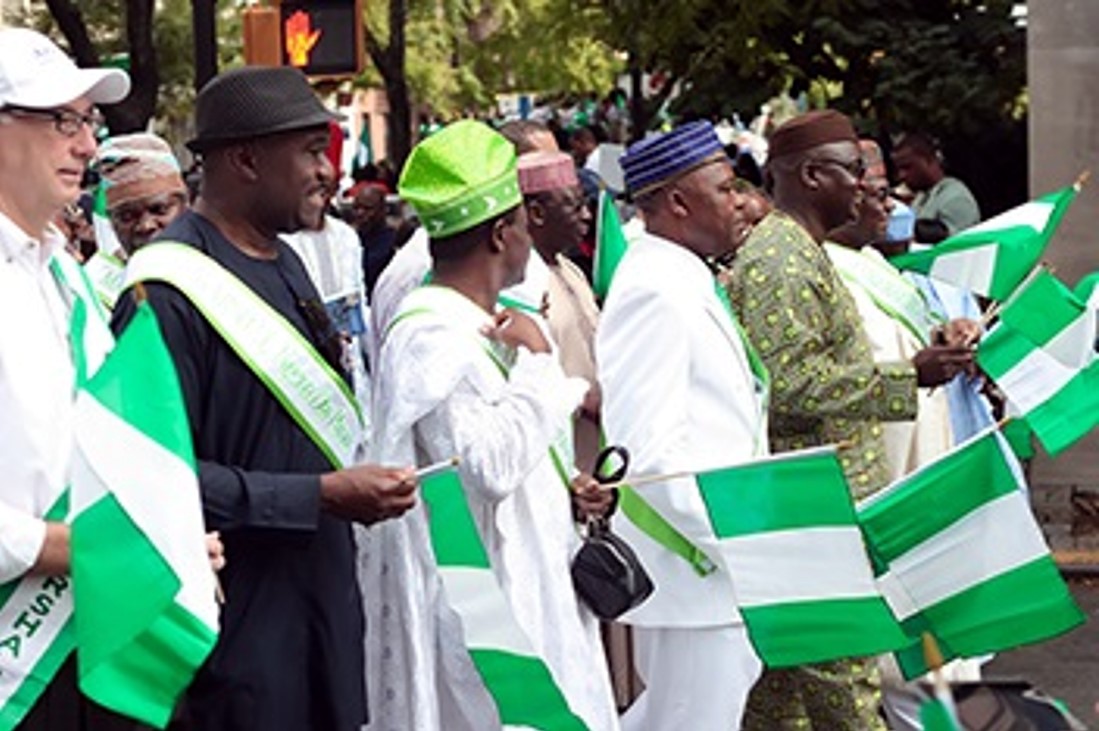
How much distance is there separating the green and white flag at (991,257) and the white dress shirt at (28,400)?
4.60 metres

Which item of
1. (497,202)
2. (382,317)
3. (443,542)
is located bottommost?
(382,317)

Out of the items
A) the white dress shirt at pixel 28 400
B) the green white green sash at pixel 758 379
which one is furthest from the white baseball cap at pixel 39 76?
the green white green sash at pixel 758 379

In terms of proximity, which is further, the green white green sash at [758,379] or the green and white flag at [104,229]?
Answer: the green and white flag at [104,229]

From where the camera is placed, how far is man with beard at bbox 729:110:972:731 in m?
7.29

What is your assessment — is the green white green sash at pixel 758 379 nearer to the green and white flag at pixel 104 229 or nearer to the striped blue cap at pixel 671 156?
the striped blue cap at pixel 671 156

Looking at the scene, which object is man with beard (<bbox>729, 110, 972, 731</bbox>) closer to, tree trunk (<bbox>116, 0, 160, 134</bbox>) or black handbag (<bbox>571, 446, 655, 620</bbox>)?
black handbag (<bbox>571, 446, 655, 620</bbox>)

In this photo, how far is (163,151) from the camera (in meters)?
8.43

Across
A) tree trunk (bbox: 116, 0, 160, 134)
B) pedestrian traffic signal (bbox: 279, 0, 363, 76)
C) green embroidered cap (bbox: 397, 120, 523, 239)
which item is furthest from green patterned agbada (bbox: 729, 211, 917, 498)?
tree trunk (bbox: 116, 0, 160, 134)

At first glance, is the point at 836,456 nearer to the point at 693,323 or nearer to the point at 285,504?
the point at 693,323

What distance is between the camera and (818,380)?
727 cm

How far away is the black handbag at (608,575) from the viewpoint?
6.43 meters

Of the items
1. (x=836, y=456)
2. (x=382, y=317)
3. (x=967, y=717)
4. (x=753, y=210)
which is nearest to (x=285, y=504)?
(x=836, y=456)

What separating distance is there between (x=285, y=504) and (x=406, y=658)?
37.5 inches

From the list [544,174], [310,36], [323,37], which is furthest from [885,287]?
[323,37]
